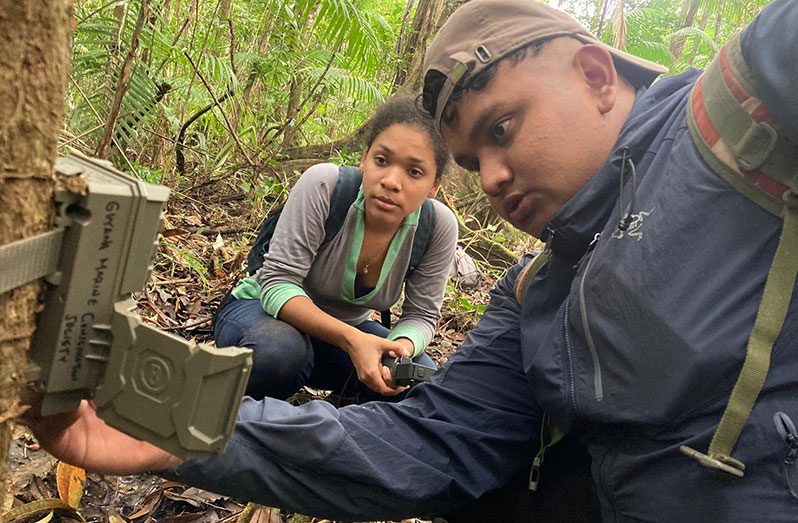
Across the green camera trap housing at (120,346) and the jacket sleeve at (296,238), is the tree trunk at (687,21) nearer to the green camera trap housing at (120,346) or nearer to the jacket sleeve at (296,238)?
the jacket sleeve at (296,238)

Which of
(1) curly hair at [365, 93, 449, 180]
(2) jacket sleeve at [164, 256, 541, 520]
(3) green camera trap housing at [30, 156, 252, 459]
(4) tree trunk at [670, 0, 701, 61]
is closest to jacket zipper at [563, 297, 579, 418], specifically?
(2) jacket sleeve at [164, 256, 541, 520]

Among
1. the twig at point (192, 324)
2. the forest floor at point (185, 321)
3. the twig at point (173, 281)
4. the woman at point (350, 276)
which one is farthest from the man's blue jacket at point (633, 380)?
the twig at point (173, 281)

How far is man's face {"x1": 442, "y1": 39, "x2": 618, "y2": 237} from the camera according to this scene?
1.83 m

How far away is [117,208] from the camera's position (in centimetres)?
101

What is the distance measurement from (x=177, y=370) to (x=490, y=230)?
Result: 555 centimetres

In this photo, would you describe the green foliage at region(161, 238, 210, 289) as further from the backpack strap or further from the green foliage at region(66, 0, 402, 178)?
the backpack strap

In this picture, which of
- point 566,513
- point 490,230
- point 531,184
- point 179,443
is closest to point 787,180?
point 531,184

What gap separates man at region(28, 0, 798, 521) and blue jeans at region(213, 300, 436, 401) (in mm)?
856

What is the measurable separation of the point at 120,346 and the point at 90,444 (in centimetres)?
30

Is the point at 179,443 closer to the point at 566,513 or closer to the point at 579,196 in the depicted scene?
the point at 579,196

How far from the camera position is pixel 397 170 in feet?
9.48

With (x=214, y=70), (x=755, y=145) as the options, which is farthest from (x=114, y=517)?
(x=214, y=70)

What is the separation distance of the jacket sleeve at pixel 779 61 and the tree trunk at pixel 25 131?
1352mm

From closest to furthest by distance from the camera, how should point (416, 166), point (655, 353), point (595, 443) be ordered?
point (655, 353) → point (595, 443) → point (416, 166)
